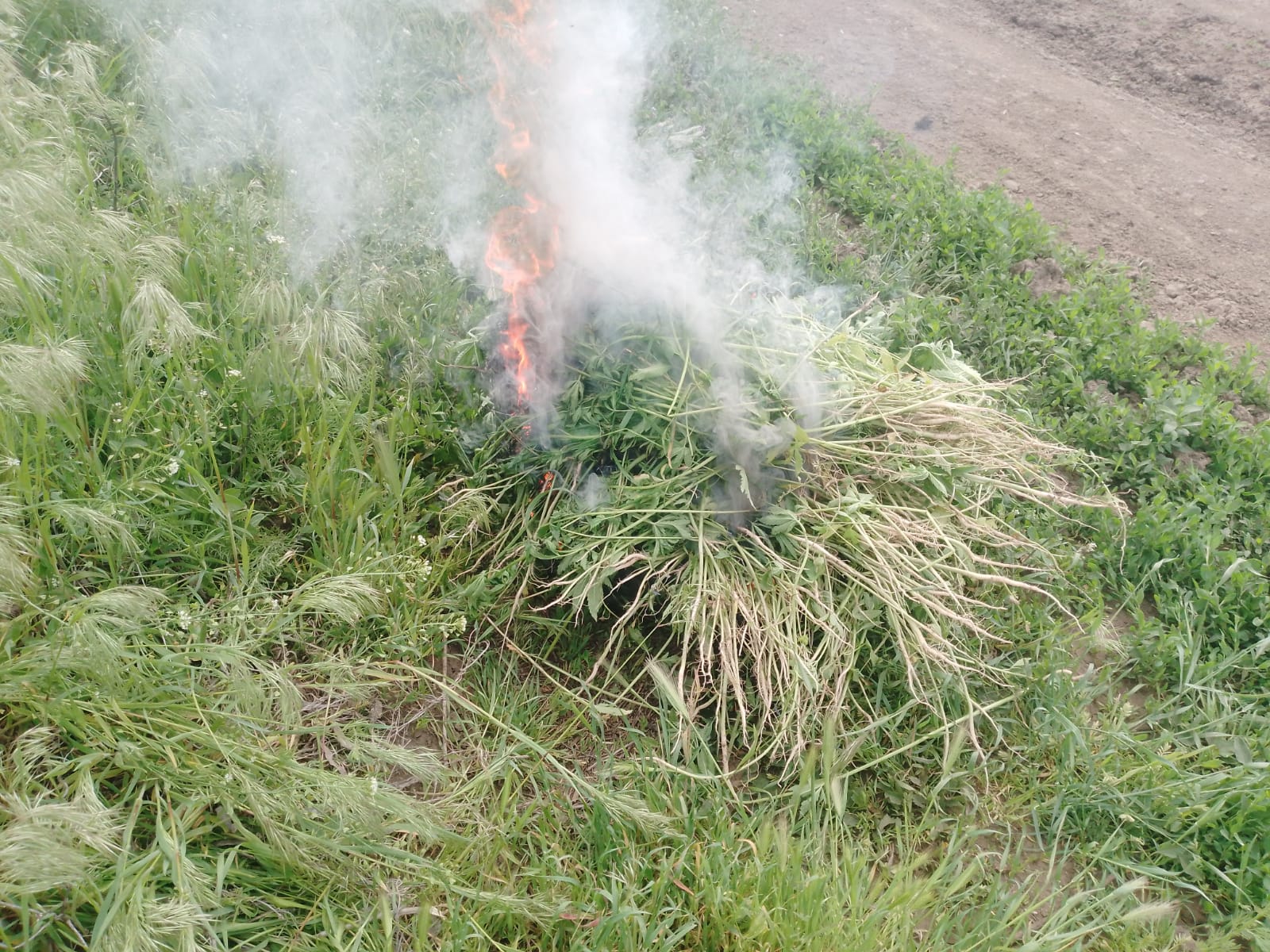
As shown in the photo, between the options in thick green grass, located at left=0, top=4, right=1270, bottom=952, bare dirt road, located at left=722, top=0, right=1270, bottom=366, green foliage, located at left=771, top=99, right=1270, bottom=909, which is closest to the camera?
thick green grass, located at left=0, top=4, right=1270, bottom=952

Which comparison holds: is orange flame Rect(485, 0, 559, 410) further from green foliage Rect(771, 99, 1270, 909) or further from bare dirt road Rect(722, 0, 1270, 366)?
bare dirt road Rect(722, 0, 1270, 366)

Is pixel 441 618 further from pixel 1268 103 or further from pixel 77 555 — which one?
pixel 1268 103

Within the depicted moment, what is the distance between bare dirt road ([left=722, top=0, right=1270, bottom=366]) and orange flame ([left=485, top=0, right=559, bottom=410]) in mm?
2916

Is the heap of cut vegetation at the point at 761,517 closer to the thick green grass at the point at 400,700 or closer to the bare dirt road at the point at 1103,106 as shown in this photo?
the thick green grass at the point at 400,700

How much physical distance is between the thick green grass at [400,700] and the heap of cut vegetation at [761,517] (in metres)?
0.15

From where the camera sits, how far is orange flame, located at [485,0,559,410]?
9.59ft

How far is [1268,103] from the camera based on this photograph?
5824mm

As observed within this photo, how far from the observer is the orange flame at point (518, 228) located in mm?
2924

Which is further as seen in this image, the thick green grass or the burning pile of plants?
the burning pile of plants

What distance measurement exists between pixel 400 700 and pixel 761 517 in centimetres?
113

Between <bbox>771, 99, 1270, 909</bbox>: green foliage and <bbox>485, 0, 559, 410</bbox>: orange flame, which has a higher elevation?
<bbox>485, 0, 559, 410</bbox>: orange flame

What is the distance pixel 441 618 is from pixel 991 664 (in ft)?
5.31

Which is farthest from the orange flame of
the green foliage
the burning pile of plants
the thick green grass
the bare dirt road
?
the bare dirt road

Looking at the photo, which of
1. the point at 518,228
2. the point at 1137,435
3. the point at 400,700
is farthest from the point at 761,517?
the point at 1137,435
